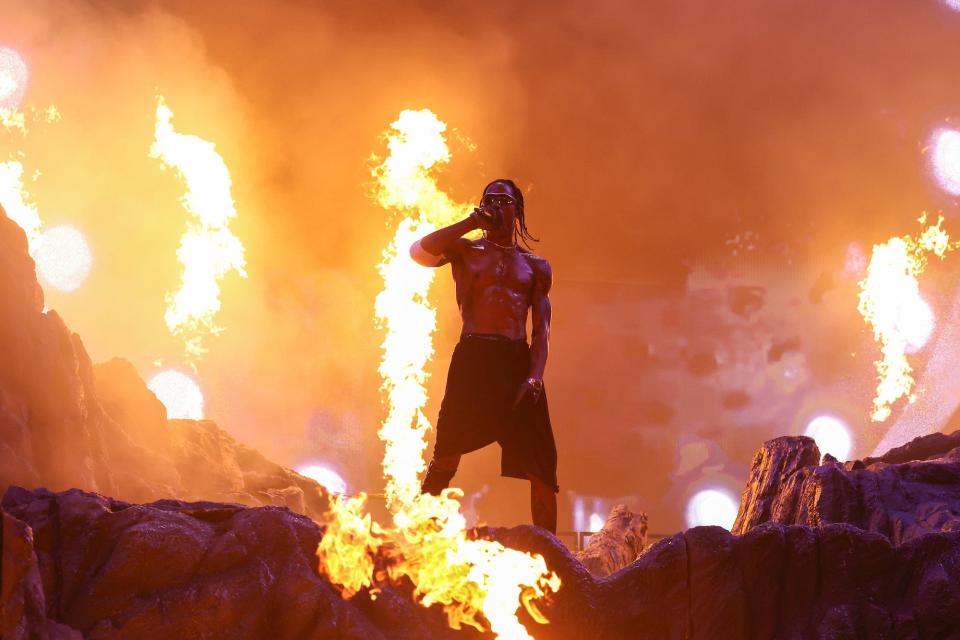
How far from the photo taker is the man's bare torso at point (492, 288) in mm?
6531

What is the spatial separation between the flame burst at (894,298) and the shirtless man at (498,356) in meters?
18.8

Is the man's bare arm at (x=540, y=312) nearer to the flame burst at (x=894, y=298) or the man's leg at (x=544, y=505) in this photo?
the man's leg at (x=544, y=505)

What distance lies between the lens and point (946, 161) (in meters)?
21.8

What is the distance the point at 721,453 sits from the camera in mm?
26094

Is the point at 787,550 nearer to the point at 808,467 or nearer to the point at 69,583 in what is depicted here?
the point at 808,467

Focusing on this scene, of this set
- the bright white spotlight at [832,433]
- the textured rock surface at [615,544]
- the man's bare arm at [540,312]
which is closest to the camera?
the man's bare arm at [540,312]

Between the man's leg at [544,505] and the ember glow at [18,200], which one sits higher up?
the ember glow at [18,200]

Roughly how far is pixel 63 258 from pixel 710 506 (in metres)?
18.5

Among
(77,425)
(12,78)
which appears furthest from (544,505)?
(12,78)

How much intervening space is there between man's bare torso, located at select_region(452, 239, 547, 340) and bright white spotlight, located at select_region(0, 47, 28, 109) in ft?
40.9

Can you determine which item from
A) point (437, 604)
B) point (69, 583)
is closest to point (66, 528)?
point (69, 583)

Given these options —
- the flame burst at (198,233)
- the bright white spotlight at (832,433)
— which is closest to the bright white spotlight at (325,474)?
the flame burst at (198,233)

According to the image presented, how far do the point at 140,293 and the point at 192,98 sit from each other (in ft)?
14.1

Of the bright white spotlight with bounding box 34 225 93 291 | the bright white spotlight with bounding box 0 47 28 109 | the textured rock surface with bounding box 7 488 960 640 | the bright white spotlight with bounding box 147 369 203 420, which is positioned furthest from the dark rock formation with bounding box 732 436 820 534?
the bright white spotlight with bounding box 147 369 203 420
